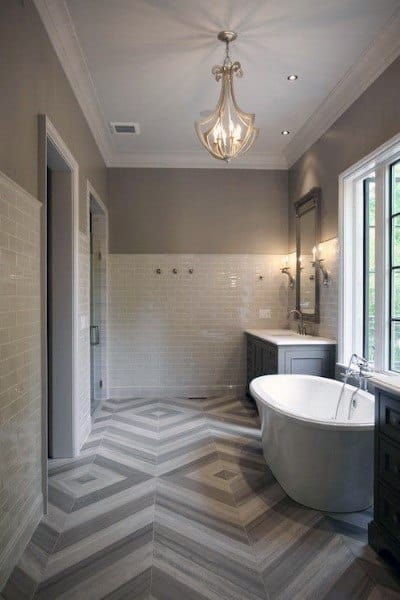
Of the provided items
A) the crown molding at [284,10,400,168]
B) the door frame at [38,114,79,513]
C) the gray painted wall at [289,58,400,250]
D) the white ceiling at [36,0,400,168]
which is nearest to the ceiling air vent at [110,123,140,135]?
the white ceiling at [36,0,400,168]

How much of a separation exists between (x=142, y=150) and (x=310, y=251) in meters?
2.55

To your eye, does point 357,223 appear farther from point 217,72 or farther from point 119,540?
point 119,540

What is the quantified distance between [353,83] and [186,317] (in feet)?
10.8

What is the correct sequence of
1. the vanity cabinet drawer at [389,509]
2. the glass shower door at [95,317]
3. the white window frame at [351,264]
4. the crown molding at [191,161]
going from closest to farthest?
the vanity cabinet drawer at [389,509] → the white window frame at [351,264] → the glass shower door at [95,317] → the crown molding at [191,161]

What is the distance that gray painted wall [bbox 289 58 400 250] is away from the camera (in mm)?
2902

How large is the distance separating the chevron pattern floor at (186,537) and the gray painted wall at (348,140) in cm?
260

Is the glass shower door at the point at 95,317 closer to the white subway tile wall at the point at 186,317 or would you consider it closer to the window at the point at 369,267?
the white subway tile wall at the point at 186,317

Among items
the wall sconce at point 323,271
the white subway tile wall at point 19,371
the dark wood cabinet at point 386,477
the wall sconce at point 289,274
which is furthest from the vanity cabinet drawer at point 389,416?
the wall sconce at point 289,274

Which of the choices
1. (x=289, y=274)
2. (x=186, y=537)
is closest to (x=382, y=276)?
(x=289, y=274)

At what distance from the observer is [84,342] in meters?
3.74

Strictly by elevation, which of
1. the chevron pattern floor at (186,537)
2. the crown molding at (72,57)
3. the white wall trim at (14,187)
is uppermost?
the crown molding at (72,57)

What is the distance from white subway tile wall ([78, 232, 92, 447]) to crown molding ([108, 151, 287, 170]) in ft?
6.17

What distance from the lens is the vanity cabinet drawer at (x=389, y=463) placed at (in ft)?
6.44

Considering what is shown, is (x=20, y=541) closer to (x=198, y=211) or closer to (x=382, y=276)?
(x=382, y=276)
